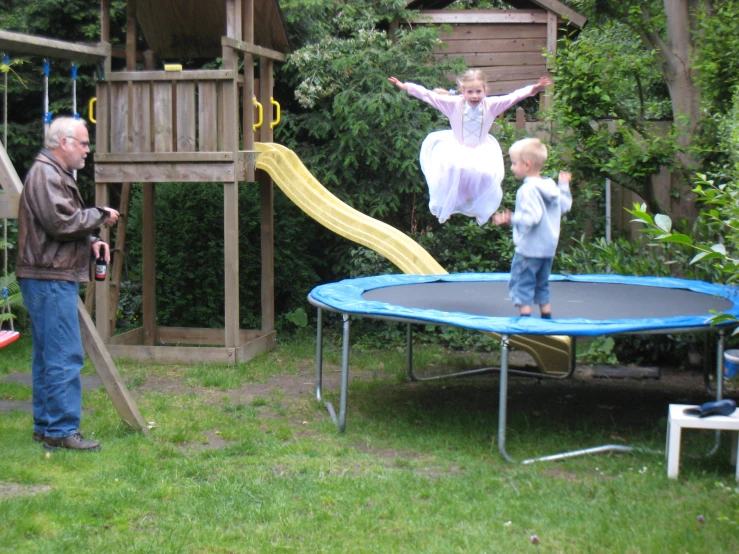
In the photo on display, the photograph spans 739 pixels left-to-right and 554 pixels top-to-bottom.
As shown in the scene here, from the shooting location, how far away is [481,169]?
199 inches

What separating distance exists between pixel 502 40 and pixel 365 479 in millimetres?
5987

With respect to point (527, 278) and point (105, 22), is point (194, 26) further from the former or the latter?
point (527, 278)

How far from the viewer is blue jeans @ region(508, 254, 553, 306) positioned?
4301 millimetres

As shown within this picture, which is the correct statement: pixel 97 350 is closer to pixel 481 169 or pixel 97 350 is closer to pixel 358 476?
pixel 358 476

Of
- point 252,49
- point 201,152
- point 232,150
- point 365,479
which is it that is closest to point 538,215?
point 365,479

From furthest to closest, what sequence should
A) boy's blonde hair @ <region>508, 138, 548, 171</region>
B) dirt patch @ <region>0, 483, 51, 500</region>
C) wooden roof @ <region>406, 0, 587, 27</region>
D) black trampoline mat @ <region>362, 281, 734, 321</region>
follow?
1. wooden roof @ <region>406, 0, 587, 27</region>
2. black trampoline mat @ <region>362, 281, 734, 321</region>
3. boy's blonde hair @ <region>508, 138, 548, 171</region>
4. dirt patch @ <region>0, 483, 51, 500</region>

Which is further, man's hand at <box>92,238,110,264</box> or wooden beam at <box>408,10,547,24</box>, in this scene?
wooden beam at <box>408,10,547,24</box>

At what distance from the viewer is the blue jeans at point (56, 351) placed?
3.75 meters

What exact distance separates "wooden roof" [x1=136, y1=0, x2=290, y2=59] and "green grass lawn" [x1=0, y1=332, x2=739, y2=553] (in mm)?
2928

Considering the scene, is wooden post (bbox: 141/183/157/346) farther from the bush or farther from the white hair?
the white hair

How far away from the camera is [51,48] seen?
17.6ft

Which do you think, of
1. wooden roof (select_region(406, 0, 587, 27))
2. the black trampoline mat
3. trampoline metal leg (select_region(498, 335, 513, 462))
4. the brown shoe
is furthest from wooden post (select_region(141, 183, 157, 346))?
trampoline metal leg (select_region(498, 335, 513, 462))

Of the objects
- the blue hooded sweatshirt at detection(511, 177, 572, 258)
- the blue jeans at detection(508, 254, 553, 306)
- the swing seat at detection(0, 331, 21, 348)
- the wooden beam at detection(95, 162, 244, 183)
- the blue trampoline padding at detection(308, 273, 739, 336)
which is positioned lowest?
the swing seat at detection(0, 331, 21, 348)

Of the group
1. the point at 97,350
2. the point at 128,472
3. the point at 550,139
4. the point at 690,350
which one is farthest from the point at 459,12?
the point at 128,472
